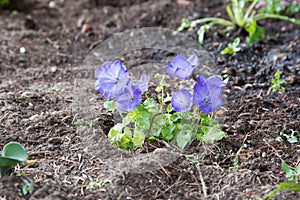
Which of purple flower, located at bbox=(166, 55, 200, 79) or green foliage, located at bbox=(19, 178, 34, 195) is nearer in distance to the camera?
green foliage, located at bbox=(19, 178, 34, 195)

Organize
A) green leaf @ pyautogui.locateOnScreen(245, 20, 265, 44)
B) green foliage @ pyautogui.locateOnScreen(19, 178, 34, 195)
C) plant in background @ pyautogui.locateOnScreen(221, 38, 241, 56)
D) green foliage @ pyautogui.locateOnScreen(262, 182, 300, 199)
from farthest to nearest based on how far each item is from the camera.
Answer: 1. green leaf @ pyautogui.locateOnScreen(245, 20, 265, 44)
2. plant in background @ pyautogui.locateOnScreen(221, 38, 241, 56)
3. green foliage @ pyautogui.locateOnScreen(19, 178, 34, 195)
4. green foliage @ pyautogui.locateOnScreen(262, 182, 300, 199)

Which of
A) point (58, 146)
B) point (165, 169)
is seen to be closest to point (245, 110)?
point (165, 169)

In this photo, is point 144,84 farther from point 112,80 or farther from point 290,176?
point 290,176

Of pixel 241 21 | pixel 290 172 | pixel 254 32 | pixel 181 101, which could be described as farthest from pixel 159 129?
pixel 241 21

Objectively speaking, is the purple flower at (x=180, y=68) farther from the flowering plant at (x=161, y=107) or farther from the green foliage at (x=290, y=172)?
the green foliage at (x=290, y=172)

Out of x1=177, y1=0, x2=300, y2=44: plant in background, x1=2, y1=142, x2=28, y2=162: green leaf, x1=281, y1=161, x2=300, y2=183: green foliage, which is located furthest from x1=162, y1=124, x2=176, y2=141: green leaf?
x1=177, y1=0, x2=300, y2=44: plant in background

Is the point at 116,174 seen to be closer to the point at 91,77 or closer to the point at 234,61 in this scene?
the point at 91,77

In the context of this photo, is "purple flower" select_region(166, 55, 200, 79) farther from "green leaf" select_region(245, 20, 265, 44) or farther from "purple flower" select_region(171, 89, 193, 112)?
"green leaf" select_region(245, 20, 265, 44)

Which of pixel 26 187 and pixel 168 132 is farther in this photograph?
pixel 168 132
